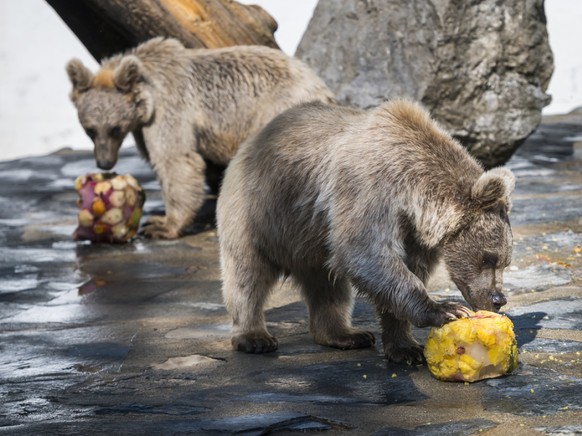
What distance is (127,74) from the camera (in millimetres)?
8656

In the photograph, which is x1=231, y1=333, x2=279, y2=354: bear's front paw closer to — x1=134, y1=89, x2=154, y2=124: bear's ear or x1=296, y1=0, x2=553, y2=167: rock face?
x1=134, y1=89, x2=154, y2=124: bear's ear

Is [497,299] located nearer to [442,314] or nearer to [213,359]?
[442,314]

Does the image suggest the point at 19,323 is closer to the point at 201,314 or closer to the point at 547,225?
the point at 201,314

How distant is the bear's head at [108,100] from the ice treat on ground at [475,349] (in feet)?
16.8

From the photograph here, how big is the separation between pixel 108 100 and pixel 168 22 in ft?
3.07

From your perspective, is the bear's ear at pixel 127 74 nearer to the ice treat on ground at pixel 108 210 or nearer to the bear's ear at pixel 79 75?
the bear's ear at pixel 79 75

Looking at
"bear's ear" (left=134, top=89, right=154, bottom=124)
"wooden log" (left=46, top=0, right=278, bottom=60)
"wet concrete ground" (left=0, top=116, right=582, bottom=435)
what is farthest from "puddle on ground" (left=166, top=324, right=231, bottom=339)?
"wooden log" (left=46, top=0, right=278, bottom=60)

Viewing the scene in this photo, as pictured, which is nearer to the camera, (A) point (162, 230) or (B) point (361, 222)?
(B) point (361, 222)

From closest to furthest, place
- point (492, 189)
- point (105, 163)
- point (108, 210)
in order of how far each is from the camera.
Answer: point (492, 189), point (108, 210), point (105, 163)

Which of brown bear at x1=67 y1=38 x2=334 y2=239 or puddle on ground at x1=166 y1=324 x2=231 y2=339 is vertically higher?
brown bear at x1=67 y1=38 x2=334 y2=239

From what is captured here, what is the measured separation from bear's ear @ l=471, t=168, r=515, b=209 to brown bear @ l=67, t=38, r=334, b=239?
4.43 metres

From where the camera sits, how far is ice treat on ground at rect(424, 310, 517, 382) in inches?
163

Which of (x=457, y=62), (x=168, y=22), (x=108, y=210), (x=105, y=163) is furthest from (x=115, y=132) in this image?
(x=457, y=62)

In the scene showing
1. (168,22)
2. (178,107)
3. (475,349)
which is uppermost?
(168,22)
